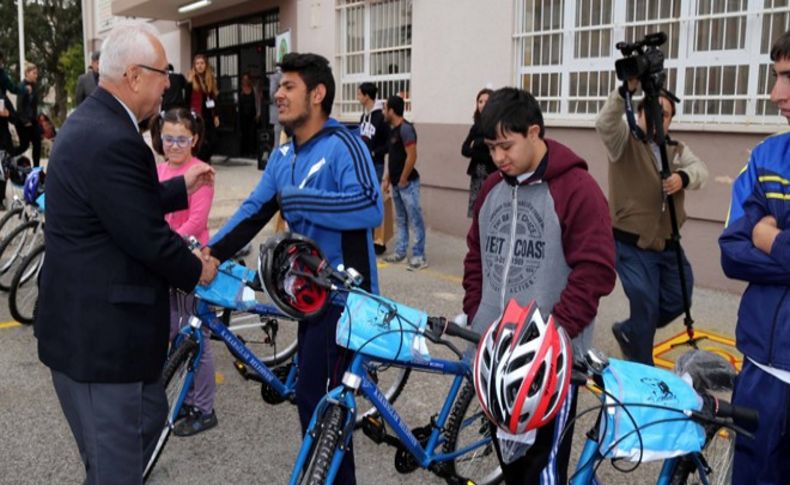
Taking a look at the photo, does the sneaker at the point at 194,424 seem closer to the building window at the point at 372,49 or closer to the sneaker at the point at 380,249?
the sneaker at the point at 380,249

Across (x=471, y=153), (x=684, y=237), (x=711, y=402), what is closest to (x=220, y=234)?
(x=711, y=402)

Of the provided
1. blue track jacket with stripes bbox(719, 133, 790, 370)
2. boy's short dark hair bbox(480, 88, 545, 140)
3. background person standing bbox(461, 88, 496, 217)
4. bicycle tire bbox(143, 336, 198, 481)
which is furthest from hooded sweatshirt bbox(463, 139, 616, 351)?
background person standing bbox(461, 88, 496, 217)

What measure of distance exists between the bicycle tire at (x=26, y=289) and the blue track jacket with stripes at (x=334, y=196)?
10.9 ft

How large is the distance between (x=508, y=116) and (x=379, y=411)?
128cm

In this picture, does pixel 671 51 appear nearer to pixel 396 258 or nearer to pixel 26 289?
pixel 396 258

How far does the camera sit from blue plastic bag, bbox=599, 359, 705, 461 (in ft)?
6.77

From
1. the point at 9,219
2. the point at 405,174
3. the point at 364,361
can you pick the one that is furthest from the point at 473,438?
the point at 9,219

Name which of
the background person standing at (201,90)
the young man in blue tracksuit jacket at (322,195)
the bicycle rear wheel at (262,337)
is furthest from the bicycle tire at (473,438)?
the background person standing at (201,90)

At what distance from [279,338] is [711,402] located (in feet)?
12.9

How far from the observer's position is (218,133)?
15867mm

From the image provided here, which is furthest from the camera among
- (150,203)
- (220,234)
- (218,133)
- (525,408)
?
(218,133)

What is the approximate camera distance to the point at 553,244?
2.65m

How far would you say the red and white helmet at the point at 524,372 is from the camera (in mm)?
1859

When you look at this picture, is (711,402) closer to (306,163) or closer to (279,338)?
(306,163)
